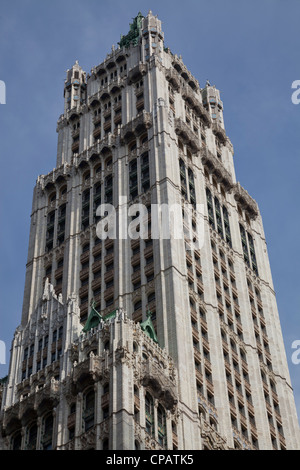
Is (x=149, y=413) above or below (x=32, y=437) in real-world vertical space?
below

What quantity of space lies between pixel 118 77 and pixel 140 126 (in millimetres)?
17589

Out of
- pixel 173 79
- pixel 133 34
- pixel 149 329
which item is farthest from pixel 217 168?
pixel 149 329

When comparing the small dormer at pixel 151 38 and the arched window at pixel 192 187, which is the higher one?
the small dormer at pixel 151 38

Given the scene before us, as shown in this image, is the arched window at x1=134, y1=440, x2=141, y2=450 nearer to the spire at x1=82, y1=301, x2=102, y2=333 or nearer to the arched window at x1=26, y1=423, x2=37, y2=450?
the arched window at x1=26, y1=423, x2=37, y2=450

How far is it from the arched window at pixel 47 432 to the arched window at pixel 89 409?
385 centimetres

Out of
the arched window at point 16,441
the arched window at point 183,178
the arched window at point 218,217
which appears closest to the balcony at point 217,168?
the arched window at point 218,217

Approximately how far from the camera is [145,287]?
107m

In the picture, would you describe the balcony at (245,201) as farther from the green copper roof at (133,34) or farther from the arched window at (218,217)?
the green copper roof at (133,34)

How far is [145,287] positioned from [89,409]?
20.5 meters

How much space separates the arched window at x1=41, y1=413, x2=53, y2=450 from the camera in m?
90.2

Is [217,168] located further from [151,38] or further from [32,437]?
[32,437]

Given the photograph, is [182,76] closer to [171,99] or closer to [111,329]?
[171,99]

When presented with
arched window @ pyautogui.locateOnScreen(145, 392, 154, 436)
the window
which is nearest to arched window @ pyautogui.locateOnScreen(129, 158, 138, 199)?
the window

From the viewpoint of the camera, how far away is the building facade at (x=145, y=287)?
3575 inches
